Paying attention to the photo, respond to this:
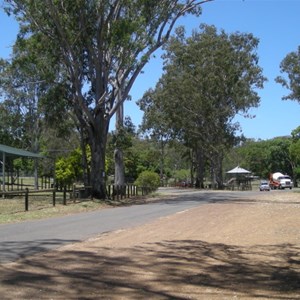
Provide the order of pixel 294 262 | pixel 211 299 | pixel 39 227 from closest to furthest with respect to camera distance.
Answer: pixel 211 299
pixel 294 262
pixel 39 227

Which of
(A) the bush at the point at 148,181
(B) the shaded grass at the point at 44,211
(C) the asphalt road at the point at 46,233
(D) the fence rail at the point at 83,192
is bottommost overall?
(C) the asphalt road at the point at 46,233

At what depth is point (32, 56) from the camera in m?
30.0

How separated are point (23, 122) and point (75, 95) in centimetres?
2784

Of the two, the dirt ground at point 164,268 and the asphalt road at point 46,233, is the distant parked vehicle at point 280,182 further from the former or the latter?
the dirt ground at point 164,268

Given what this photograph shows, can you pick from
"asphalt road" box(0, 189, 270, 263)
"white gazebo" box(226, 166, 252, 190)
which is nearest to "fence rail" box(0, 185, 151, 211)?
"asphalt road" box(0, 189, 270, 263)

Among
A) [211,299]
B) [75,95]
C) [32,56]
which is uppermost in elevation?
[32,56]

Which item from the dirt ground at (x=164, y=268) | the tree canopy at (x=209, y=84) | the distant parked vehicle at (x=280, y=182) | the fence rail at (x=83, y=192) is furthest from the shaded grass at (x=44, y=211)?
the distant parked vehicle at (x=280, y=182)

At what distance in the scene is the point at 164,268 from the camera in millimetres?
8664

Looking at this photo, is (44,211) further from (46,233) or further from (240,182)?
(240,182)

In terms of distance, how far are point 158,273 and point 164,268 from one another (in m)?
0.44

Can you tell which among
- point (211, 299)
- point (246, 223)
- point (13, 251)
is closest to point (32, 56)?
point (246, 223)

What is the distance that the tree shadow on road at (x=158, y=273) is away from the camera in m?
6.93

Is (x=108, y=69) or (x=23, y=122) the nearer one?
(x=108, y=69)

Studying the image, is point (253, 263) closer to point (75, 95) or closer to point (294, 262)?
point (294, 262)
